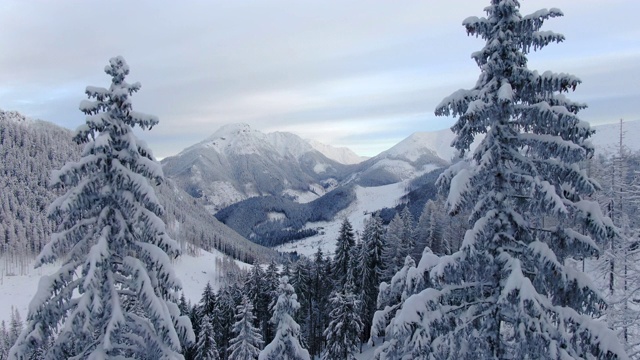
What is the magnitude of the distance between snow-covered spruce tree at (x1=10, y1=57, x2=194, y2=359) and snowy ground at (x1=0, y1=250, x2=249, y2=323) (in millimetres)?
84863

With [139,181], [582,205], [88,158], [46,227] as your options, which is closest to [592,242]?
[582,205]

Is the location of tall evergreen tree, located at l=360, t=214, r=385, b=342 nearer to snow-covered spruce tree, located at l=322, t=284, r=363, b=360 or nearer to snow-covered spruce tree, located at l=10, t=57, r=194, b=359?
snow-covered spruce tree, located at l=322, t=284, r=363, b=360

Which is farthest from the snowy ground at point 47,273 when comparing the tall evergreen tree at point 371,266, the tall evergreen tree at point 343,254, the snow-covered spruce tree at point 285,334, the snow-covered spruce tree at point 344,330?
the snow-covered spruce tree at point 285,334

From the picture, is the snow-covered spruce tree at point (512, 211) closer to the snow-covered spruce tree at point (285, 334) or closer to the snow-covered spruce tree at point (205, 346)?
the snow-covered spruce tree at point (285, 334)

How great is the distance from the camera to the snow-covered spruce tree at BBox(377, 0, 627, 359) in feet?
24.4

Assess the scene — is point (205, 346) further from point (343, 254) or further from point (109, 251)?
point (109, 251)

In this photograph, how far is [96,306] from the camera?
29.5 ft

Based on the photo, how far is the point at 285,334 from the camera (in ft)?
70.8

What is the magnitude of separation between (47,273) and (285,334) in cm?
13664

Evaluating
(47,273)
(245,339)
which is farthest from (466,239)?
(47,273)

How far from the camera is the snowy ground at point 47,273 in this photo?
111 meters

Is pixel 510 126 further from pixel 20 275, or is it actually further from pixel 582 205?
pixel 20 275

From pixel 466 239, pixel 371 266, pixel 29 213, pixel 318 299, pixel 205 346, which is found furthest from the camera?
pixel 29 213

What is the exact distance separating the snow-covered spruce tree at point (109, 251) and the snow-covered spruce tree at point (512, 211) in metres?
5.73
